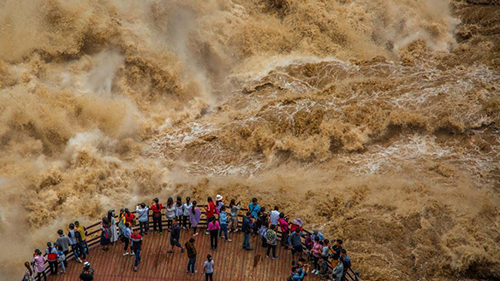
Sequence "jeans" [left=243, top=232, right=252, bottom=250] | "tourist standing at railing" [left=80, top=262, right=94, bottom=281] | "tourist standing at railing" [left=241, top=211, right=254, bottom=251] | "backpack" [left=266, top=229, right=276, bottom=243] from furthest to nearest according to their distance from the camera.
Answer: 1. "jeans" [left=243, top=232, right=252, bottom=250]
2. "tourist standing at railing" [left=241, top=211, right=254, bottom=251]
3. "backpack" [left=266, top=229, right=276, bottom=243]
4. "tourist standing at railing" [left=80, top=262, right=94, bottom=281]

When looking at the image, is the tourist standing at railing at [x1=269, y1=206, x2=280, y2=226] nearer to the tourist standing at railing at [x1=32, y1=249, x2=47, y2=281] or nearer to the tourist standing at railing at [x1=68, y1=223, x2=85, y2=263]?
the tourist standing at railing at [x1=68, y1=223, x2=85, y2=263]

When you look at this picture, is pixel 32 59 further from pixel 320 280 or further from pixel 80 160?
pixel 320 280

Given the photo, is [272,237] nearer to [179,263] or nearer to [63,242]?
[179,263]

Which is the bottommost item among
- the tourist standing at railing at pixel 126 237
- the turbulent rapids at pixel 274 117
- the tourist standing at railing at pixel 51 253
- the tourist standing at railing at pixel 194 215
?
the tourist standing at railing at pixel 51 253

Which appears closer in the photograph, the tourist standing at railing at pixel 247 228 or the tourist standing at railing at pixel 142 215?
the tourist standing at railing at pixel 247 228

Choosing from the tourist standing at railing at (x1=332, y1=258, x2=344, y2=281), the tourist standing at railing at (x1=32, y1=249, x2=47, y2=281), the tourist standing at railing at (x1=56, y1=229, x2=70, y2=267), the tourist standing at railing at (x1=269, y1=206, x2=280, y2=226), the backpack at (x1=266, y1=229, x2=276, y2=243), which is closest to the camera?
the tourist standing at railing at (x1=332, y1=258, x2=344, y2=281)

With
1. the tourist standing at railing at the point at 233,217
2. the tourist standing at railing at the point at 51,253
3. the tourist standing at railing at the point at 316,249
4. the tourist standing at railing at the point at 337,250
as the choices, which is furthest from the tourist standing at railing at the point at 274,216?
the tourist standing at railing at the point at 51,253

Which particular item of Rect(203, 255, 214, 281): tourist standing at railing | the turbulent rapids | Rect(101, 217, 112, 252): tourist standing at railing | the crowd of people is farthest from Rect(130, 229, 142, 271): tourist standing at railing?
the turbulent rapids

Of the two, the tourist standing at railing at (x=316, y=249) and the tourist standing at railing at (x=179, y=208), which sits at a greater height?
the tourist standing at railing at (x=179, y=208)

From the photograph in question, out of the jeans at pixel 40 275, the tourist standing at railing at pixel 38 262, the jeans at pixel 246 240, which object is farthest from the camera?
the jeans at pixel 246 240

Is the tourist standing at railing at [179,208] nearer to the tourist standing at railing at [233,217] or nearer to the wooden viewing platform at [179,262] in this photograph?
the wooden viewing platform at [179,262]
